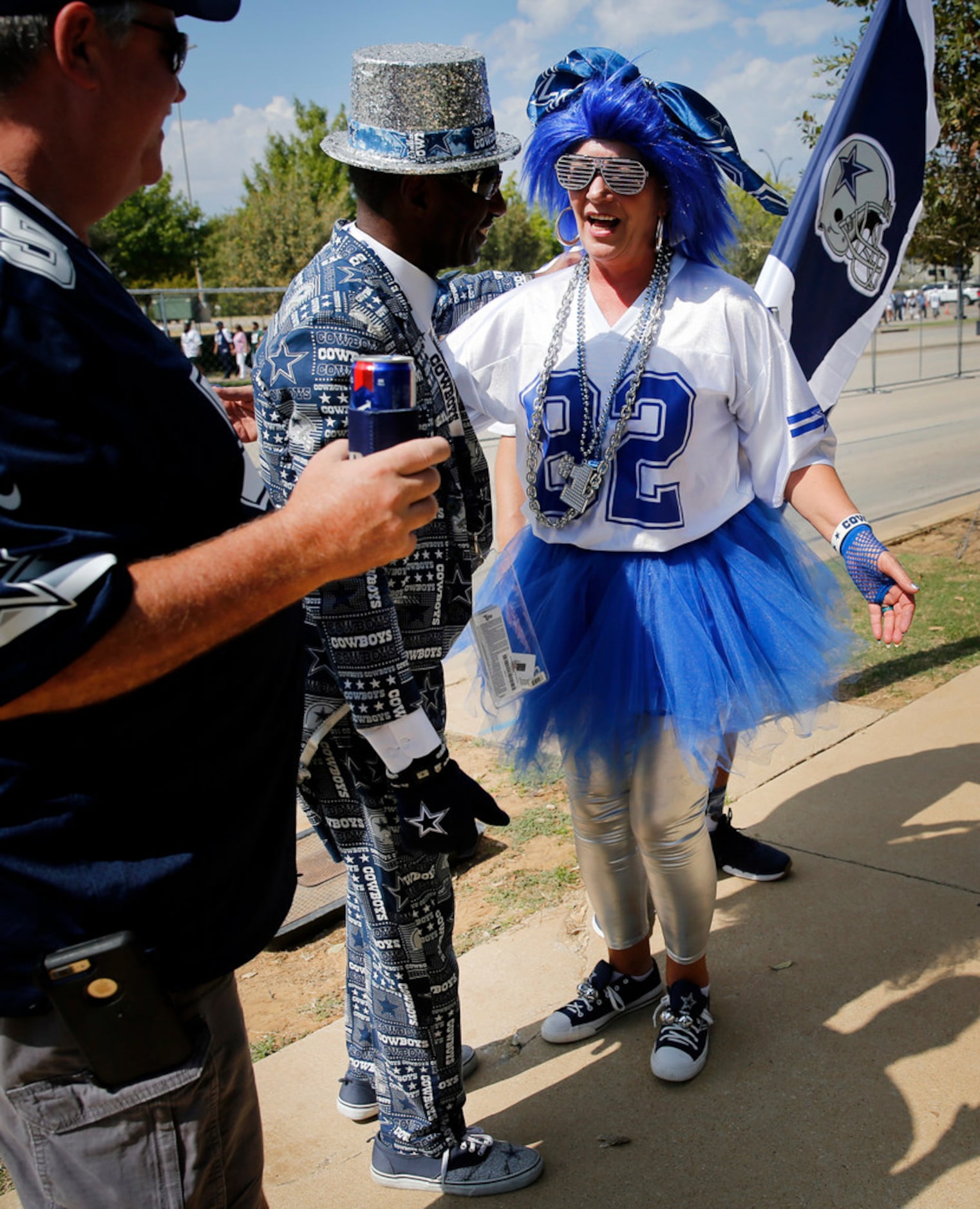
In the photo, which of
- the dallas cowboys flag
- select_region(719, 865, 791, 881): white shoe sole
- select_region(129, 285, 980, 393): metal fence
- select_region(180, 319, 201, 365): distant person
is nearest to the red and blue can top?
select_region(719, 865, 791, 881): white shoe sole

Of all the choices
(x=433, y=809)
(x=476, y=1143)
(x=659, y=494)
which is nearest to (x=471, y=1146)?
(x=476, y=1143)

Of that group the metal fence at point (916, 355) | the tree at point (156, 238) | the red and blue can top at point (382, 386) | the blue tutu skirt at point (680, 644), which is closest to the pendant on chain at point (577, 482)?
the blue tutu skirt at point (680, 644)

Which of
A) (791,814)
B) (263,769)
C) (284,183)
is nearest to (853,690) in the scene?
Result: (791,814)

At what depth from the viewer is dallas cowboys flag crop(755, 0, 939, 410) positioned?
455cm

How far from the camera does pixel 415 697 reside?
2.01 m

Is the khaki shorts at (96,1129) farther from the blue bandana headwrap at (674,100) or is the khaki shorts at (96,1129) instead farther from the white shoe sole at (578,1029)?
the blue bandana headwrap at (674,100)

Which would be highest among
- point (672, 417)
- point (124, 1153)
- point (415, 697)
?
point (672, 417)

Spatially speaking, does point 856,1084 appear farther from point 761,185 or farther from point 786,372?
point 761,185

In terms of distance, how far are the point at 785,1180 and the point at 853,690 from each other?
3.08m

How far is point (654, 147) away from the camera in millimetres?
2494

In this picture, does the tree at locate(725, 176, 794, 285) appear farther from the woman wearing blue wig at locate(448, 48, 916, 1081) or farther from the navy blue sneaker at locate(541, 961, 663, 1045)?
the navy blue sneaker at locate(541, 961, 663, 1045)

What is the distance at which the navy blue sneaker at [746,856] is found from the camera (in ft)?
11.2

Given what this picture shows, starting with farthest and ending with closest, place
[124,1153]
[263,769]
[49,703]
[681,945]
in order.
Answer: [681,945]
[263,769]
[124,1153]
[49,703]

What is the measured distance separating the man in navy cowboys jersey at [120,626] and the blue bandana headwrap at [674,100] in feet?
4.28
